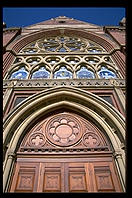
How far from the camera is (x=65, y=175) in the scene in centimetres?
553

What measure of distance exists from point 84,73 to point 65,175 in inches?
208

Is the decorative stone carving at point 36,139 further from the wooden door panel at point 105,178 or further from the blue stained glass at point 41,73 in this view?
the blue stained glass at point 41,73

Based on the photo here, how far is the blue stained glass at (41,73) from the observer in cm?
921

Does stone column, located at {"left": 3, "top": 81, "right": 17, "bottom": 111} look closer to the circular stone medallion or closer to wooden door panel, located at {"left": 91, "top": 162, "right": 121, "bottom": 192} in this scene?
the circular stone medallion

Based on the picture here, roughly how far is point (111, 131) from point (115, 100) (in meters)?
1.47

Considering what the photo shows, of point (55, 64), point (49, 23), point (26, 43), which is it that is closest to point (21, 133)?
point (55, 64)

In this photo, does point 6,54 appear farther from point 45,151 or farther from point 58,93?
point 45,151

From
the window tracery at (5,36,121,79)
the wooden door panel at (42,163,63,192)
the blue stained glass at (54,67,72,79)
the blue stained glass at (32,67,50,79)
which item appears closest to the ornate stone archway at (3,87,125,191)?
the wooden door panel at (42,163,63,192)

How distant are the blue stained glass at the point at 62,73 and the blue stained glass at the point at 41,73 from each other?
0.44m

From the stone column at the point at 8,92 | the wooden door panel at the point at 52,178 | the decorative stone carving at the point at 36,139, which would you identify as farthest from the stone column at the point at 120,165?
the stone column at the point at 8,92

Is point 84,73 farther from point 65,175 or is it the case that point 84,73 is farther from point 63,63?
point 65,175

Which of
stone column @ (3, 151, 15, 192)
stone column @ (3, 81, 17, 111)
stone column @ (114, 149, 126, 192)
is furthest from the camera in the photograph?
stone column @ (3, 81, 17, 111)

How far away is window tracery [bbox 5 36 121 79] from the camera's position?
367 inches

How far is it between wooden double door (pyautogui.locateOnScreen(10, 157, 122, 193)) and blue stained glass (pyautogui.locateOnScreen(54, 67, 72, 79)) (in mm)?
4279
